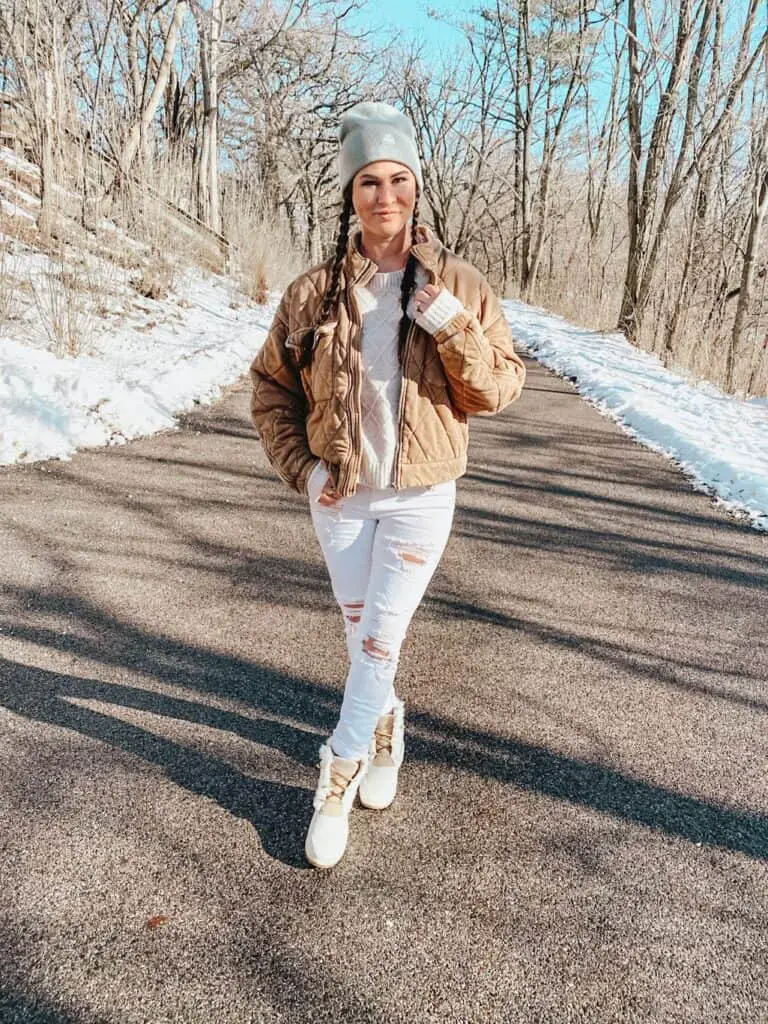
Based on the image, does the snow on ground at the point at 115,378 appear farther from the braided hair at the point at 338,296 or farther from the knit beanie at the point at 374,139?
the knit beanie at the point at 374,139

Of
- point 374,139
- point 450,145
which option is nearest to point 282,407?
point 374,139

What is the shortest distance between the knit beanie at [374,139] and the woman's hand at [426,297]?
39 centimetres

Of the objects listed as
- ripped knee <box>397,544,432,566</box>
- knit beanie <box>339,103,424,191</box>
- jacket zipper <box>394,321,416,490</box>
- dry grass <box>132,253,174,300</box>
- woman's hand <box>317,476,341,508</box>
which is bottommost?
ripped knee <box>397,544,432,566</box>

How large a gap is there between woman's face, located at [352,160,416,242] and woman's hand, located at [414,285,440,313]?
9.1 inches

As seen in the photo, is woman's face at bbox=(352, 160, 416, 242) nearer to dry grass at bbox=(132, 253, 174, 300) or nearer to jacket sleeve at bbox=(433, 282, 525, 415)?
jacket sleeve at bbox=(433, 282, 525, 415)

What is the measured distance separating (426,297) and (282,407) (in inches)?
22.7

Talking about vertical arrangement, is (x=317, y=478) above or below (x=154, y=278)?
below

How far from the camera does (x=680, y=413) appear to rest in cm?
857

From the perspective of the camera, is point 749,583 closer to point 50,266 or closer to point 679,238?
point 50,266

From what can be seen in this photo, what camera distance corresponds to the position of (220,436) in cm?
645

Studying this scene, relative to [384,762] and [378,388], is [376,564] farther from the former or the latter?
[384,762]

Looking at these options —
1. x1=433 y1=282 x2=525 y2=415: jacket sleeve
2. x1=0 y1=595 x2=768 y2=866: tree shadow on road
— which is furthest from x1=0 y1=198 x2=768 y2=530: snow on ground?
x1=433 y1=282 x2=525 y2=415: jacket sleeve

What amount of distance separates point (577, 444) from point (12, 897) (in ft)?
21.1

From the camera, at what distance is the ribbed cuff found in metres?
1.75
